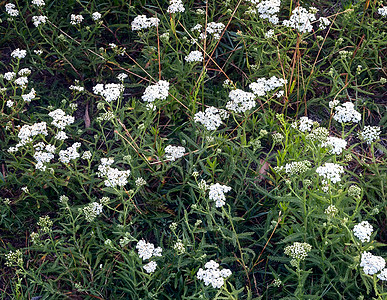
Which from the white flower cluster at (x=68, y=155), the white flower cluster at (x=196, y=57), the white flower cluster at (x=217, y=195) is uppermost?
the white flower cluster at (x=196, y=57)

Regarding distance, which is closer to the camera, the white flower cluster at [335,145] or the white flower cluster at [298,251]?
the white flower cluster at [298,251]

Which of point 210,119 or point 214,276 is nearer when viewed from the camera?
point 214,276

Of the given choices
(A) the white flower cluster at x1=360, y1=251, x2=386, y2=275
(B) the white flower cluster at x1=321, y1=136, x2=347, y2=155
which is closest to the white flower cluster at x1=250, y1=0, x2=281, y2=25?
(B) the white flower cluster at x1=321, y1=136, x2=347, y2=155

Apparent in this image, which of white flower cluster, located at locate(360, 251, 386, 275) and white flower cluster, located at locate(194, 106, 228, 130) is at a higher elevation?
white flower cluster, located at locate(194, 106, 228, 130)

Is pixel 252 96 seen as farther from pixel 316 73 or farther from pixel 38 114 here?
pixel 38 114

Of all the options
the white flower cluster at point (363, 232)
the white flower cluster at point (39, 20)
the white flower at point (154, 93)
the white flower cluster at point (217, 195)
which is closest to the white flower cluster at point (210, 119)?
the white flower at point (154, 93)

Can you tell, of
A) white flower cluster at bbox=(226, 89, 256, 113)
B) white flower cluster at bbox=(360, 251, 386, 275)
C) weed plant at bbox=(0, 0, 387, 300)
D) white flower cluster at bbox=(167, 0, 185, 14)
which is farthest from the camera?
white flower cluster at bbox=(167, 0, 185, 14)

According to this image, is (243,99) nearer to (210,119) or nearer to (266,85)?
(210,119)

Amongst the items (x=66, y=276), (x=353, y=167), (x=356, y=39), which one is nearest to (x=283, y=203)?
(x=353, y=167)

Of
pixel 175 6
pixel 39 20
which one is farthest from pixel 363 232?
pixel 39 20

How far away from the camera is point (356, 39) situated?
5.53 m

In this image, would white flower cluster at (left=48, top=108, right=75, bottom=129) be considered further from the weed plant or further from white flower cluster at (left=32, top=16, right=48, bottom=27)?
white flower cluster at (left=32, top=16, right=48, bottom=27)

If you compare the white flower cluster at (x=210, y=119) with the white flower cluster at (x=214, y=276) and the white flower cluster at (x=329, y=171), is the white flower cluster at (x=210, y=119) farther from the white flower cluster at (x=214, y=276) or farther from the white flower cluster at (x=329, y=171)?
the white flower cluster at (x=214, y=276)

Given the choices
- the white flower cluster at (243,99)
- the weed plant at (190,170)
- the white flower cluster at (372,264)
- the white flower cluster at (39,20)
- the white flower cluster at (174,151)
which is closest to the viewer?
the white flower cluster at (372,264)
